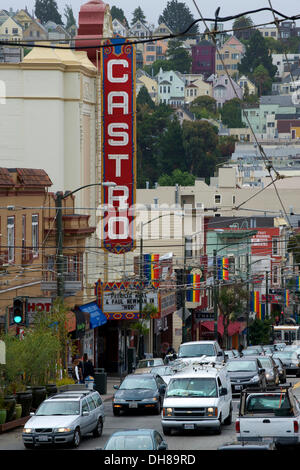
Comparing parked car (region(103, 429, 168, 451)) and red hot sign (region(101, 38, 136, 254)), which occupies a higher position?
red hot sign (region(101, 38, 136, 254))

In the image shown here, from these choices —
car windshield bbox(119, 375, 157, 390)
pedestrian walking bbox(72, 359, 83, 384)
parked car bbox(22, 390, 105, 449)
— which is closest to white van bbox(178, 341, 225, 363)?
pedestrian walking bbox(72, 359, 83, 384)

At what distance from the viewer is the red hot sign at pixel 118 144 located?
5650cm

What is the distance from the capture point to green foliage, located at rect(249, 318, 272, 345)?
8688cm

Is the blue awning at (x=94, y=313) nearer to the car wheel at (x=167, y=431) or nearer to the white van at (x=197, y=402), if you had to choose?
the white van at (x=197, y=402)

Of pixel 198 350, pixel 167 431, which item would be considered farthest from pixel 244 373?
pixel 167 431

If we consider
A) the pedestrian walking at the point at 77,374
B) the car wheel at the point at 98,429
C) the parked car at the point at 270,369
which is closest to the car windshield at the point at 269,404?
the car wheel at the point at 98,429

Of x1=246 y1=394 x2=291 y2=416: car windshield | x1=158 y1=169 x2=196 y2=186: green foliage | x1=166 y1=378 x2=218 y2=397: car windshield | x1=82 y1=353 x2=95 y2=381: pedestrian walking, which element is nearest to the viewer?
x1=246 y1=394 x2=291 y2=416: car windshield

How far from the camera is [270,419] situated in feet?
85.3

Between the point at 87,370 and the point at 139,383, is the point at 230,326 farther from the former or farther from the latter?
the point at 139,383

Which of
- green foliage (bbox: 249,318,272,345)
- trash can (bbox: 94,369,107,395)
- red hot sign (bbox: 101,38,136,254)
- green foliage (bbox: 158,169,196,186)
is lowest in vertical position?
green foliage (bbox: 249,318,272,345)

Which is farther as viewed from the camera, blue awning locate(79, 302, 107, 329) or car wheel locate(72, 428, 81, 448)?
blue awning locate(79, 302, 107, 329)

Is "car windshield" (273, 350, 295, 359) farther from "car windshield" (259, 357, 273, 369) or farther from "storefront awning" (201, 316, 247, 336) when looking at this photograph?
"storefront awning" (201, 316, 247, 336)

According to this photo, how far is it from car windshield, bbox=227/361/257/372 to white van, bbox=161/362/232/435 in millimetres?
10010

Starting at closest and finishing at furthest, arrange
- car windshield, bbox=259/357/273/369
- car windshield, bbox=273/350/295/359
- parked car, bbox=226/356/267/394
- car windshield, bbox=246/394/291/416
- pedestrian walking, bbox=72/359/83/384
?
1. car windshield, bbox=246/394/291/416
2. parked car, bbox=226/356/267/394
3. pedestrian walking, bbox=72/359/83/384
4. car windshield, bbox=259/357/273/369
5. car windshield, bbox=273/350/295/359
